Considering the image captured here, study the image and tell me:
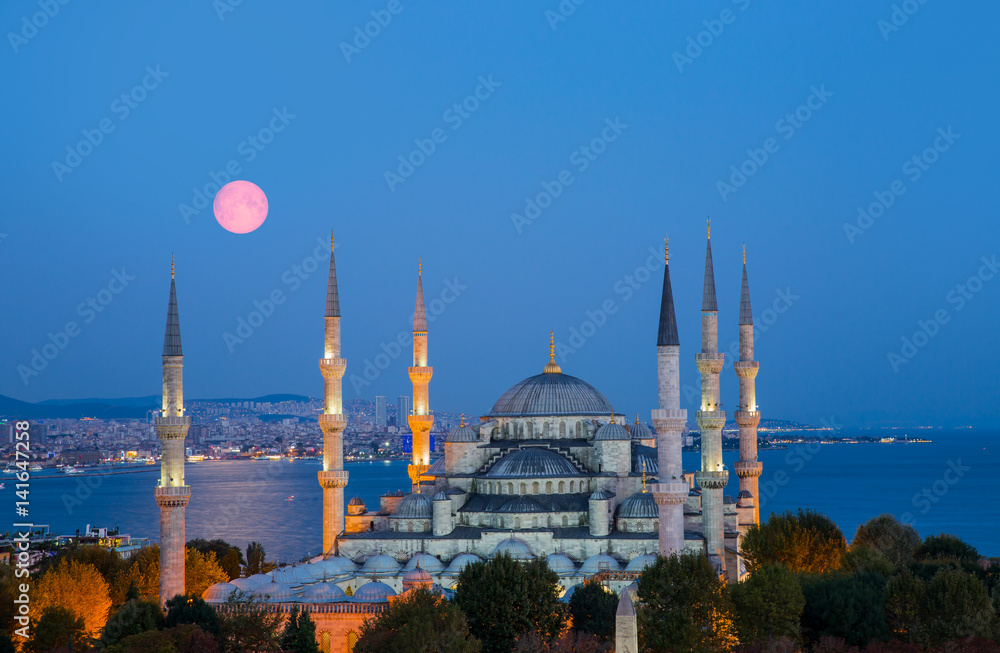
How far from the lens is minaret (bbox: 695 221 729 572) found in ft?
104

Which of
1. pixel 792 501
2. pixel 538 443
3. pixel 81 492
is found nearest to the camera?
pixel 538 443

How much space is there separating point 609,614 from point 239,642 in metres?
8.50

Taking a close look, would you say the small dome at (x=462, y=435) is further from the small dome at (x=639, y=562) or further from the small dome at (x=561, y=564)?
the small dome at (x=639, y=562)

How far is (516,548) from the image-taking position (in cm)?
3073

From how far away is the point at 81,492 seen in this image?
12731cm

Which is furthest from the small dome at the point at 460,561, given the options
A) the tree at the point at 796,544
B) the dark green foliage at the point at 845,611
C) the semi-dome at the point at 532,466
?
the dark green foliage at the point at 845,611

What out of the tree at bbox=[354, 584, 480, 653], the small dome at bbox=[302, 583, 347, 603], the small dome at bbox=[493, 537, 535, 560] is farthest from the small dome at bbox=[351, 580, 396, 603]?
the tree at bbox=[354, 584, 480, 653]

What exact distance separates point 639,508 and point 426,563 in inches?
249

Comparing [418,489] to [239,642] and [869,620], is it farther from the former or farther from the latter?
[869,620]

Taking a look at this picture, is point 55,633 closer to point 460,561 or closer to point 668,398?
point 460,561

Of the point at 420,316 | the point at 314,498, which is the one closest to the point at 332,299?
the point at 420,316

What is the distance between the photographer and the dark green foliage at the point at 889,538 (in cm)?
3969

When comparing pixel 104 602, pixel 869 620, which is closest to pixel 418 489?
pixel 104 602

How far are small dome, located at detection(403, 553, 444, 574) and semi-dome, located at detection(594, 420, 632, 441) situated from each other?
683 centimetres
